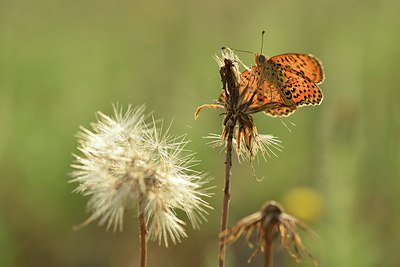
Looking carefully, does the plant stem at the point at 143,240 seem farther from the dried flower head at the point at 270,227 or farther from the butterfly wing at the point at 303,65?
the butterfly wing at the point at 303,65

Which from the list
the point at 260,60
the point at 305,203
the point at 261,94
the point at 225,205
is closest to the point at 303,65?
the point at 260,60

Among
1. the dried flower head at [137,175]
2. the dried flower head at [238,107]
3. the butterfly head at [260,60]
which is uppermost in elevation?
the butterfly head at [260,60]

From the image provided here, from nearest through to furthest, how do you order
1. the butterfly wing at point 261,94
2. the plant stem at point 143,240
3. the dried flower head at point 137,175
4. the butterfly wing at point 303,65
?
the plant stem at point 143,240, the dried flower head at point 137,175, the butterfly wing at point 261,94, the butterfly wing at point 303,65

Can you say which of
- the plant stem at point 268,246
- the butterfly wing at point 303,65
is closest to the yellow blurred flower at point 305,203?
the butterfly wing at point 303,65

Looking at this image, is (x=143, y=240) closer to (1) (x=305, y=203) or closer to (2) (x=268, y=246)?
(2) (x=268, y=246)

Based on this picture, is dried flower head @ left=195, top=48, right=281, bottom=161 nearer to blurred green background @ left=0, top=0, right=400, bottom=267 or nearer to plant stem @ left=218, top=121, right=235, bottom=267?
plant stem @ left=218, top=121, right=235, bottom=267
